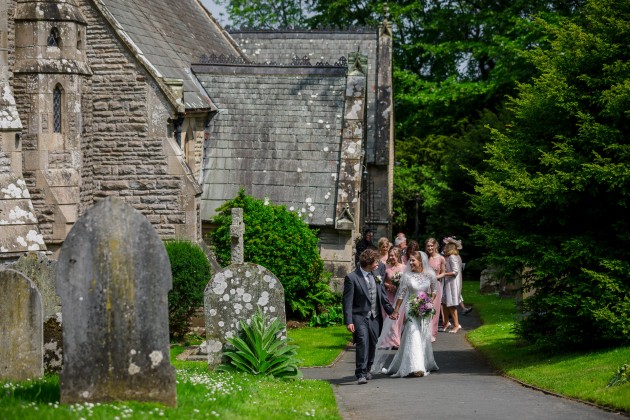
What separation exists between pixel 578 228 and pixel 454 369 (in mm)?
2872

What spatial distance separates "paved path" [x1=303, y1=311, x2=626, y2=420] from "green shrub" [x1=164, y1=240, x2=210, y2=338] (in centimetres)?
465

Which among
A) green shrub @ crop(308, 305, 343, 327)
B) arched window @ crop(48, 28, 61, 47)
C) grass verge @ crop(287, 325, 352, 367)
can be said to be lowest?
grass verge @ crop(287, 325, 352, 367)

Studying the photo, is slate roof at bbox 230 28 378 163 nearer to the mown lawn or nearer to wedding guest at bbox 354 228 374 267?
wedding guest at bbox 354 228 374 267

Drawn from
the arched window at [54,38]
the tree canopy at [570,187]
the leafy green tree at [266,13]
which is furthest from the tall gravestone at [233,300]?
the leafy green tree at [266,13]

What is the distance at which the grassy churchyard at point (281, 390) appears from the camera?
9.41 metres

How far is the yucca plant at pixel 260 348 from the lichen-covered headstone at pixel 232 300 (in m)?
0.12

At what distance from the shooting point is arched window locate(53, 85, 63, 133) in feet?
71.3

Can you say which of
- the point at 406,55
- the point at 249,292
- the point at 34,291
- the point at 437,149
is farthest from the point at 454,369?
the point at 406,55

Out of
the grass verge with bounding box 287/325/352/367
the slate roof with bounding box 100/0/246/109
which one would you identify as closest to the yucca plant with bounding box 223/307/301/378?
the grass verge with bounding box 287/325/352/367

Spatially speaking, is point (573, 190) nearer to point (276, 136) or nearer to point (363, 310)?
point (363, 310)

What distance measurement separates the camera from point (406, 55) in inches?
1988

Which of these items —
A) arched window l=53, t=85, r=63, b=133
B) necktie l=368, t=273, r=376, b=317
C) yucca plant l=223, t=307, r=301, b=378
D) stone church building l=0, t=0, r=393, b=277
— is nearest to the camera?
yucca plant l=223, t=307, r=301, b=378

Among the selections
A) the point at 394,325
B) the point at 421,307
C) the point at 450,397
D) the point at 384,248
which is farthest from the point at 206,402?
the point at 384,248

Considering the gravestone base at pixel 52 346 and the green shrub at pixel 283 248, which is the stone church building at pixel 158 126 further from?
the gravestone base at pixel 52 346
